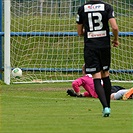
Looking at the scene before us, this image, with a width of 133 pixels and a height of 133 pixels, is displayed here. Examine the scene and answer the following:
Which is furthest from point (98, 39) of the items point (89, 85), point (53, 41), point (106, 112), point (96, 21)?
point (53, 41)

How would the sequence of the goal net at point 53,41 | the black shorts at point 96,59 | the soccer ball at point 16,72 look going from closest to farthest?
the black shorts at point 96,59 < the soccer ball at point 16,72 < the goal net at point 53,41

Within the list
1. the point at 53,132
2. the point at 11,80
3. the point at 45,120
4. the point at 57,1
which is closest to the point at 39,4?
the point at 57,1

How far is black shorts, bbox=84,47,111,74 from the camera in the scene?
9891 millimetres

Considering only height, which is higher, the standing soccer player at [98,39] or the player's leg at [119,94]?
the standing soccer player at [98,39]

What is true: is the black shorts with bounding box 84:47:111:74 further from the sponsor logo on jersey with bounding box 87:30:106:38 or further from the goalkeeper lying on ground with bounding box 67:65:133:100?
the goalkeeper lying on ground with bounding box 67:65:133:100

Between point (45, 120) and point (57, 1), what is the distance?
9098 millimetres

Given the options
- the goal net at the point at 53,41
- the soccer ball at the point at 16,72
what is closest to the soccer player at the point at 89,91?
the soccer ball at the point at 16,72

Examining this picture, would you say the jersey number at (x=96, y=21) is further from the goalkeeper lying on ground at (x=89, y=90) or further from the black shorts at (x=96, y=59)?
the goalkeeper lying on ground at (x=89, y=90)

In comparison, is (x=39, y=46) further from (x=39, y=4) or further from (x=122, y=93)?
(x=122, y=93)

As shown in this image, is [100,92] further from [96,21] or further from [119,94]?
[119,94]

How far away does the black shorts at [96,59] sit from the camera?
32.4 feet

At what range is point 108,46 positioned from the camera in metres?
9.98

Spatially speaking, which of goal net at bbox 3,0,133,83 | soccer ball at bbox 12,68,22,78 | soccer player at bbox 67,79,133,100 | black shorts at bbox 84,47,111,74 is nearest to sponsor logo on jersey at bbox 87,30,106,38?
black shorts at bbox 84,47,111,74

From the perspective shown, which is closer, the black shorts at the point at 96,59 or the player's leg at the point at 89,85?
the black shorts at the point at 96,59
